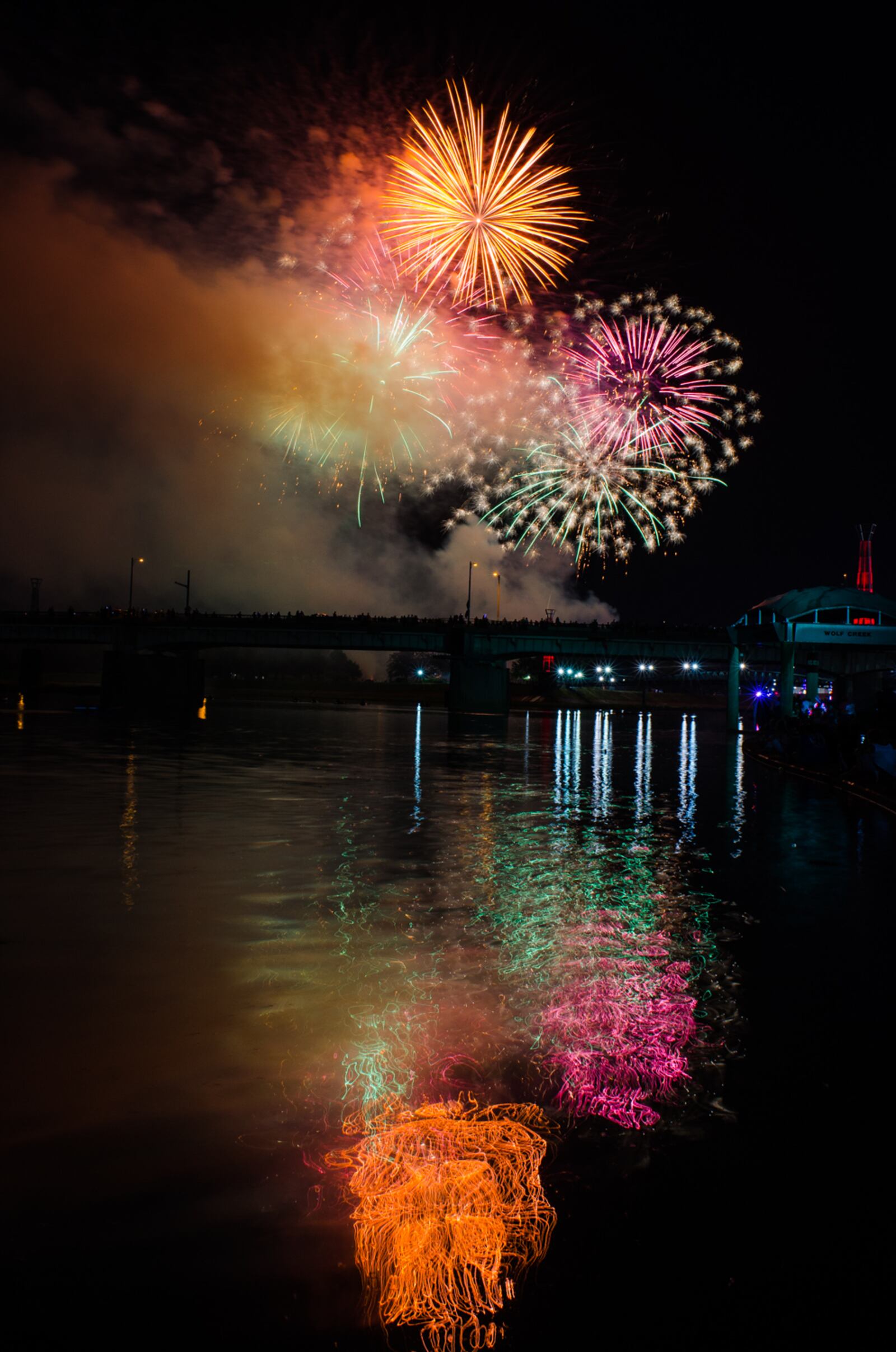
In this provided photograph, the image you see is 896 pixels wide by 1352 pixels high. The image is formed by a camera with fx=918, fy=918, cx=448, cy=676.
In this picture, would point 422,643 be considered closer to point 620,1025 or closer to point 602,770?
point 602,770

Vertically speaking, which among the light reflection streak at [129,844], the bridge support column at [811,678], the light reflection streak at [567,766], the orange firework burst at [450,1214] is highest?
the bridge support column at [811,678]

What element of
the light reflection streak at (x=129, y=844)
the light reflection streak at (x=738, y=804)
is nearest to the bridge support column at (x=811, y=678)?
the light reflection streak at (x=738, y=804)

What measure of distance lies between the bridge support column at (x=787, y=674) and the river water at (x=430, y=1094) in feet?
175

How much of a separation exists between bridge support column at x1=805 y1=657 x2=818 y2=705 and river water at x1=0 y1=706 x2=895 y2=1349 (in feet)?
270

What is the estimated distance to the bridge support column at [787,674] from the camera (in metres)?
63.2

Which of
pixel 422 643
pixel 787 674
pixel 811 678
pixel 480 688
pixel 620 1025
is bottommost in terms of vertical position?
pixel 620 1025

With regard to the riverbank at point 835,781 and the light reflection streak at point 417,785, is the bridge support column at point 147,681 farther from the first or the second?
the riverbank at point 835,781

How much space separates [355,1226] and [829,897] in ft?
27.9

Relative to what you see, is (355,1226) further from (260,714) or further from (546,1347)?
(260,714)

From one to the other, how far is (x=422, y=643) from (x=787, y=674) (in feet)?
130

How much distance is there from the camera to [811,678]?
322ft

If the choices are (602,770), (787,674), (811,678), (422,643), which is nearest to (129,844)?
(602,770)

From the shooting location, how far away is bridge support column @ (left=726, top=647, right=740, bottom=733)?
67.1 m

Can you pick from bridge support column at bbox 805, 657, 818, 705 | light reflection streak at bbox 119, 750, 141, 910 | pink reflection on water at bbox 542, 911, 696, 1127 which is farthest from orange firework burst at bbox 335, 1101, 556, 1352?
bridge support column at bbox 805, 657, 818, 705
